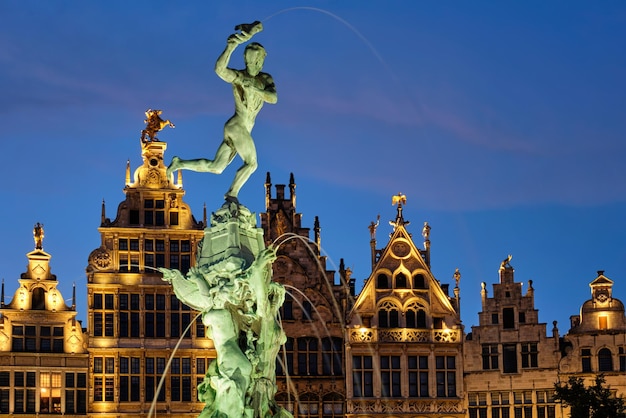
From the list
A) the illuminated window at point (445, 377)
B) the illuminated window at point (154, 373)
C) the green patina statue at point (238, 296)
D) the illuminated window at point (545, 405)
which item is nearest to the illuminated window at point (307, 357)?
the illuminated window at point (445, 377)

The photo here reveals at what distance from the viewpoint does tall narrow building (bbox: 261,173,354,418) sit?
62.8 meters

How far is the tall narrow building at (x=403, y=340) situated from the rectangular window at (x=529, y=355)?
2.64m

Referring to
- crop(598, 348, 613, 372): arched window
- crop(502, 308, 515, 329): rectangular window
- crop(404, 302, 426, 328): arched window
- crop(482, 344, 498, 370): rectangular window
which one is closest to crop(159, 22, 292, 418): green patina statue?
crop(404, 302, 426, 328): arched window

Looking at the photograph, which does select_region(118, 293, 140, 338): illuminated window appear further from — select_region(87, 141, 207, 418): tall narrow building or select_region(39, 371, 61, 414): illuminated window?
select_region(39, 371, 61, 414): illuminated window

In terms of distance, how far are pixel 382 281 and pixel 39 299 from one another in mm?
14093

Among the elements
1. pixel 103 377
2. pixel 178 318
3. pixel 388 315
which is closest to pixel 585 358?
pixel 388 315

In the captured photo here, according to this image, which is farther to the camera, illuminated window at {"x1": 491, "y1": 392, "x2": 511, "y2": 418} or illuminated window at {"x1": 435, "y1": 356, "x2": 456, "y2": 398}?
illuminated window at {"x1": 491, "y1": 392, "x2": 511, "y2": 418}

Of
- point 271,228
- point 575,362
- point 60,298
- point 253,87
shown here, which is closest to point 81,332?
point 60,298

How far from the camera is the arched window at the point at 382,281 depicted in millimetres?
63875

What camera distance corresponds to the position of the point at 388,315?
2509 inches

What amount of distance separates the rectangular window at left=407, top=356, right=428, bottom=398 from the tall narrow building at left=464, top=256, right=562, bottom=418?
69.2 inches

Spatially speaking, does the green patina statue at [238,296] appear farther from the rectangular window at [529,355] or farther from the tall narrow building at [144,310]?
the rectangular window at [529,355]

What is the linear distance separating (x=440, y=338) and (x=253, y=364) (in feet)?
97.6

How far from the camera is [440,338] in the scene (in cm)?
6381
